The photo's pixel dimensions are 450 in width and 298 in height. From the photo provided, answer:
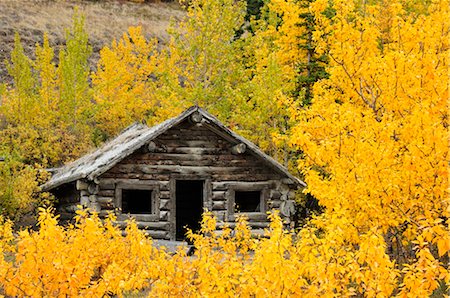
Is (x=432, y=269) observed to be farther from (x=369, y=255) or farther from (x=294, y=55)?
(x=294, y=55)

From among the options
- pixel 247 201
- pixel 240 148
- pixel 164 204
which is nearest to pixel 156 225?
pixel 164 204

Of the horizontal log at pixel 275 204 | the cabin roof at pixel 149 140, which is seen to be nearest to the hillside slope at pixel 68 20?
the cabin roof at pixel 149 140

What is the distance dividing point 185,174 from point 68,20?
38.1m

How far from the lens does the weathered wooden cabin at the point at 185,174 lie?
19.2 meters

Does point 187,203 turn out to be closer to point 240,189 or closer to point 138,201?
point 138,201

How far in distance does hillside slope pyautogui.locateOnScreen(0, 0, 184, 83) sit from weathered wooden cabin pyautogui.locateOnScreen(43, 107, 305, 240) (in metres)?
26.7

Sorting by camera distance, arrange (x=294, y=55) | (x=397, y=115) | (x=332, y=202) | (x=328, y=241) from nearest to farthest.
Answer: (x=328, y=241) → (x=332, y=202) → (x=397, y=115) → (x=294, y=55)

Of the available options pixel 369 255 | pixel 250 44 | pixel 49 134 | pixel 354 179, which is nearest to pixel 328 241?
pixel 369 255

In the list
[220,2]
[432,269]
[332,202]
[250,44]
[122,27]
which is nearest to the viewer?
[432,269]

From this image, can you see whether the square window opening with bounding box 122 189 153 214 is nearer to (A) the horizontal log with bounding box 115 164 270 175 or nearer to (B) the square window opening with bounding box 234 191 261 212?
(B) the square window opening with bounding box 234 191 261 212

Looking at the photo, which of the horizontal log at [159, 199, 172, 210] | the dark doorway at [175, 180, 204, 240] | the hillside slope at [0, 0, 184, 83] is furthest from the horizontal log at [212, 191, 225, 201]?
the hillside slope at [0, 0, 184, 83]

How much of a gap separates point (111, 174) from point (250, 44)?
14.5 meters

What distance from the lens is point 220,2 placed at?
2864 cm

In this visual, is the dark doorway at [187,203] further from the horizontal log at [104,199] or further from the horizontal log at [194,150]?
the horizontal log at [104,199]
